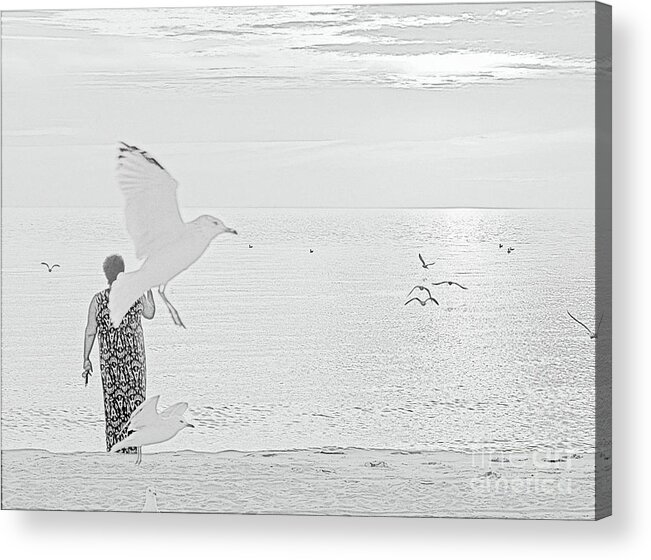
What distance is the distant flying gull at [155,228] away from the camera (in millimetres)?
2289

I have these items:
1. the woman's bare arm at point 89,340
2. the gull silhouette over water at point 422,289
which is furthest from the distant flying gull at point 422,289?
the woman's bare arm at point 89,340

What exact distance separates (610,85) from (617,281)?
0.28 metres

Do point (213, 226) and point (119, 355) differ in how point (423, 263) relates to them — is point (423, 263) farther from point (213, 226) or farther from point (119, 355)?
point (119, 355)

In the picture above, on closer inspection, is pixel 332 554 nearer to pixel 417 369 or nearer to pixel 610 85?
pixel 417 369

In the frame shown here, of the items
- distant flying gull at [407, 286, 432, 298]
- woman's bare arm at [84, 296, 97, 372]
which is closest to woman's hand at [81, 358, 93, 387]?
woman's bare arm at [84, 296, 97, 372]

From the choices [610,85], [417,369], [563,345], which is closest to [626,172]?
[610,85]

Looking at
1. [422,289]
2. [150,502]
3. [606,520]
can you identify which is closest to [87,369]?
[150,502]

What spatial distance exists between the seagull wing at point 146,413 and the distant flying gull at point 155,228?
122 millimetres

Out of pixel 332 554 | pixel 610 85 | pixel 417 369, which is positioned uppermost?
pixel 610 85

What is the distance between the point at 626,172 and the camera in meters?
2.25

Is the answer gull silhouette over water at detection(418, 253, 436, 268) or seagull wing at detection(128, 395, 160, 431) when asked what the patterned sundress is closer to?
seagull wing at detection(128, 395, 160, 431)

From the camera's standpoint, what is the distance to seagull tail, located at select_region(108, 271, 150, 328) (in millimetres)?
2305

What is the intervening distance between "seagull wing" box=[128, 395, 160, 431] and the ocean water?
14 mm

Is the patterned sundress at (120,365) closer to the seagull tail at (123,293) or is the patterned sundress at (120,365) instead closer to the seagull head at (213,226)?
the seagull tail at (123,293)
